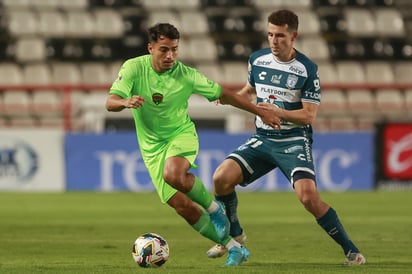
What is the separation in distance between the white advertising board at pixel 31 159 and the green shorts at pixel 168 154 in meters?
10.4

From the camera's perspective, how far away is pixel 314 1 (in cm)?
2511

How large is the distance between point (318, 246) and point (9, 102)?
12.4 meters

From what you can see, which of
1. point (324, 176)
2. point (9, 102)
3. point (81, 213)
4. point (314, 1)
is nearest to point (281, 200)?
point (324, 176)

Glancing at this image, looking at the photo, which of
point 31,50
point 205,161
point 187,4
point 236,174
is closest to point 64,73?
point 31,50

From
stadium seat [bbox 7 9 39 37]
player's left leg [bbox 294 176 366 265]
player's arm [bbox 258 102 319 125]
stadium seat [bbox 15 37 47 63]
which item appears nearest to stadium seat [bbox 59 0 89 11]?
stadium seat [bbox 7 9 39 37]

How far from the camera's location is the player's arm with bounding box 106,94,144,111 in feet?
25.4

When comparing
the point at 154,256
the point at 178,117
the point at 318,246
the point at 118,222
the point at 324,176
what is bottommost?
the point at 324,176

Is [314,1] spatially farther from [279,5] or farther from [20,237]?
[20,237]

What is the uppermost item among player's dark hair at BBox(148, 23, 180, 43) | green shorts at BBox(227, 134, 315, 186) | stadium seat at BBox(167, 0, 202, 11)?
player's dark hair at BBox(148, 23, 180, 43)

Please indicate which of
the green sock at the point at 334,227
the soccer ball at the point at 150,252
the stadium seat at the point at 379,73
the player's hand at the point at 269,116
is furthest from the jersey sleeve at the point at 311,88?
the stadium seat at the point at 379,73

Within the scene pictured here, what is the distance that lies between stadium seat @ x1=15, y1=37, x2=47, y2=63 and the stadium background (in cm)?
2

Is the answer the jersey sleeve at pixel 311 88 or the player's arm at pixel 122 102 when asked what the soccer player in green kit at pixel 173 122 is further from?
the jersey sleeve at pixel 311 88

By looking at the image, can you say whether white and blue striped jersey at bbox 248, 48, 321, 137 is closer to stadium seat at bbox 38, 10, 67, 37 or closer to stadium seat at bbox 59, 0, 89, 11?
stadium seat at bbox 38, 10, 67, 37

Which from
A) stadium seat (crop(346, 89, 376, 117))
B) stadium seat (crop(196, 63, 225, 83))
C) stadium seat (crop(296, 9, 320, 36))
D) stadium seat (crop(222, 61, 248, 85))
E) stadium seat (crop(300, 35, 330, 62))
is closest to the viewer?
stadium seat (crop(346, 89, 376, 117))
